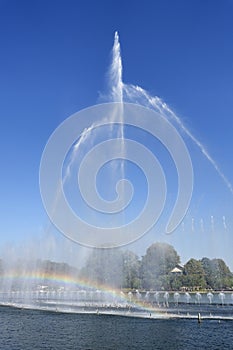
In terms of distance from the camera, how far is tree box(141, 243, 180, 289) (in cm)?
12825

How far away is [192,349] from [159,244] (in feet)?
355

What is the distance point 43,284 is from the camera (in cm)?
12081

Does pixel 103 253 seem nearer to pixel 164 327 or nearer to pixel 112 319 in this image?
pixel 112 319

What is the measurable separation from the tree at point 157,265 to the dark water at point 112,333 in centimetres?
7391

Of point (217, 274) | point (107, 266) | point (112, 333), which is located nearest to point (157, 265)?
point (217, 274)

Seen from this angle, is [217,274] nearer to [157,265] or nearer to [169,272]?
[169,272]

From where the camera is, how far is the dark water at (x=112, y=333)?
3606 cm

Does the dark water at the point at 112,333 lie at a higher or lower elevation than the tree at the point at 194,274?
lower

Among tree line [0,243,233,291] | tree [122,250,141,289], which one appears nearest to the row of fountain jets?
tree line [0,243,233,291]

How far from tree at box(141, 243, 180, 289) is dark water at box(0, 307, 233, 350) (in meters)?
73.9

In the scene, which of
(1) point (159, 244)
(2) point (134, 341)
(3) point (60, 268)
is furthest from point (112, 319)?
(1) point (159, 244)

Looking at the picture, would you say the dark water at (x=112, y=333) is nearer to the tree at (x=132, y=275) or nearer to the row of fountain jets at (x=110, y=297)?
the row of fountain jets at (x=110, y=297)

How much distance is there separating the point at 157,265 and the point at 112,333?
9499 cm

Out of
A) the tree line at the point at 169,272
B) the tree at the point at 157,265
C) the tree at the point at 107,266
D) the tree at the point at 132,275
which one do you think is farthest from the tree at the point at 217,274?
the tree at the point at 107,266
